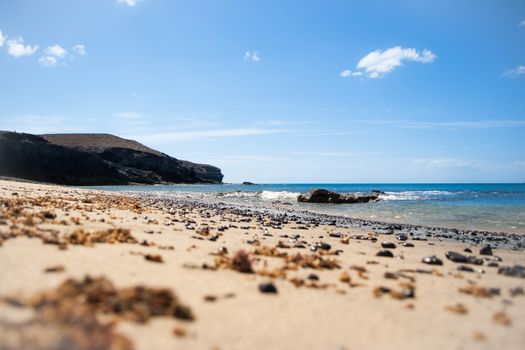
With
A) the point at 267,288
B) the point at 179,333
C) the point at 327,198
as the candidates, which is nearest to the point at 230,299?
the point at 267,288

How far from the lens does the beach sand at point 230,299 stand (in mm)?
3525

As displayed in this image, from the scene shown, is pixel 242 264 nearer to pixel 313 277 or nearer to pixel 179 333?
pixel 313 277

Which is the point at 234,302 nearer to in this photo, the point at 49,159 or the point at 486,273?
the point at 486,273

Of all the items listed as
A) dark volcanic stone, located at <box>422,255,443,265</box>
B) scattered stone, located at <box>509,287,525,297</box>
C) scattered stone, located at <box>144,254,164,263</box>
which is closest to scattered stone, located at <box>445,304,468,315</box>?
scattered stone, located at <box>509,287,525,297</box>

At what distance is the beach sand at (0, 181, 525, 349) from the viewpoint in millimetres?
3525

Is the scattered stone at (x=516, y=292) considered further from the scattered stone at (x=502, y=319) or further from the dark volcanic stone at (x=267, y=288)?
the dark volcanic stone at (x=267, y=288)

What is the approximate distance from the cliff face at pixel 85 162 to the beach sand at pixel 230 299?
98.3 metres

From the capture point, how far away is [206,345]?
3.50 meters

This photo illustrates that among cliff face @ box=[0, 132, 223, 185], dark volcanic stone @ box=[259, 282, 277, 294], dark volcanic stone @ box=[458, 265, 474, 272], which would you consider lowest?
Answer: dark volcanic stone @ box=[458, 265, 474, 272]

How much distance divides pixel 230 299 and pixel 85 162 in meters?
114

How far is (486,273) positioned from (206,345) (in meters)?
6.66

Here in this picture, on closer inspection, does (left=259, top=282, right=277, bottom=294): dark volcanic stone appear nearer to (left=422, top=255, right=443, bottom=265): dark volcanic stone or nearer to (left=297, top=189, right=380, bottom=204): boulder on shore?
(left=422, top=255, right=443, bottom=265): dark volcanic stone

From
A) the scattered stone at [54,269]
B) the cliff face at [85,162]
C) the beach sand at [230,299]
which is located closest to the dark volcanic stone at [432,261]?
the beach sand at [230,299]

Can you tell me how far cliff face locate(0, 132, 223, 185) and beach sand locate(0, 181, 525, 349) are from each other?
322 ft
